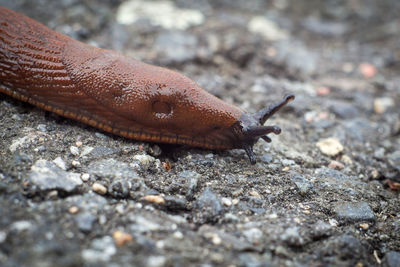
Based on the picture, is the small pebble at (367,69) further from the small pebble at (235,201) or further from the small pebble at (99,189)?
the small pebble at (99,189)

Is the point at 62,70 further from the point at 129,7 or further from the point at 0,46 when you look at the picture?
the point at 129,7

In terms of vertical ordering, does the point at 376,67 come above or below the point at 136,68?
above

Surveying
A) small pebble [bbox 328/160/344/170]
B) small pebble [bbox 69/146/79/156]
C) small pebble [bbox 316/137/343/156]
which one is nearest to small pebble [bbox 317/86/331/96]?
small pebble [bbox 316/137/343/156]

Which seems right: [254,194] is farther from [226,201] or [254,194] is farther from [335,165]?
[335,165]

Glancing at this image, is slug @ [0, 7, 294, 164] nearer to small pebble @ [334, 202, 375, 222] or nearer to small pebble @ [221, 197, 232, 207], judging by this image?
small pebble @ [221, 197, 232, 207]

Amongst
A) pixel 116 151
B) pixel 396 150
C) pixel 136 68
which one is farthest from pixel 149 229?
pixel 396 150
